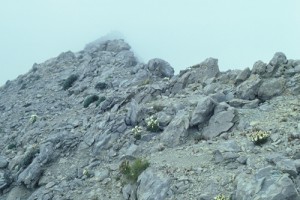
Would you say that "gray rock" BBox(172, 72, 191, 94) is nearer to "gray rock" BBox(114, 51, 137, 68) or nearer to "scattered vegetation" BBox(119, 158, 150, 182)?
"scattered vegetation" BBox(119, 158, 150, 182)

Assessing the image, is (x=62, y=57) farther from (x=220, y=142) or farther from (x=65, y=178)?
(x=220, y=142)

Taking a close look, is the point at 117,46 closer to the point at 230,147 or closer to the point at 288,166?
the point at 230,147

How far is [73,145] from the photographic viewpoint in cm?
2906

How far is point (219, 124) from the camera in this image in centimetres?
2289

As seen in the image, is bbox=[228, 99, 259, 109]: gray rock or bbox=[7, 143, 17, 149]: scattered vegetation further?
bbox=[7, 143, 17, 149]: scattered vegetation

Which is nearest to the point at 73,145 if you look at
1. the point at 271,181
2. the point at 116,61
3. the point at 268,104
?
the point at 268,104

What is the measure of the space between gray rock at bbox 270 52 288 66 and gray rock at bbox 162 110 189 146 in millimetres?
7492

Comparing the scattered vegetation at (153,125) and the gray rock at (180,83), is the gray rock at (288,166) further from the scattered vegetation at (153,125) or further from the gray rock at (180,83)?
the gray rock at (180,83)

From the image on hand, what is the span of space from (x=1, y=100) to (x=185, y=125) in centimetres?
3603

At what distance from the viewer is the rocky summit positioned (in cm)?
1800

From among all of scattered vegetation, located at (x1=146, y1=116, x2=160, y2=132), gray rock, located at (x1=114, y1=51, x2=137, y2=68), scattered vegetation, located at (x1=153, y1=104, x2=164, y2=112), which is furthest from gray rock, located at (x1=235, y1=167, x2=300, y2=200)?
gray rock, located at (x1=114, y1=51, x2=137, y2=68)

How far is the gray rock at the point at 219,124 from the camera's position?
22.5 meters

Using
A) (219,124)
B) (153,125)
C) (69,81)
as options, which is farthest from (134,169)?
(69,81)

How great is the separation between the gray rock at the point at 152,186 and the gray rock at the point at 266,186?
12.2ft
